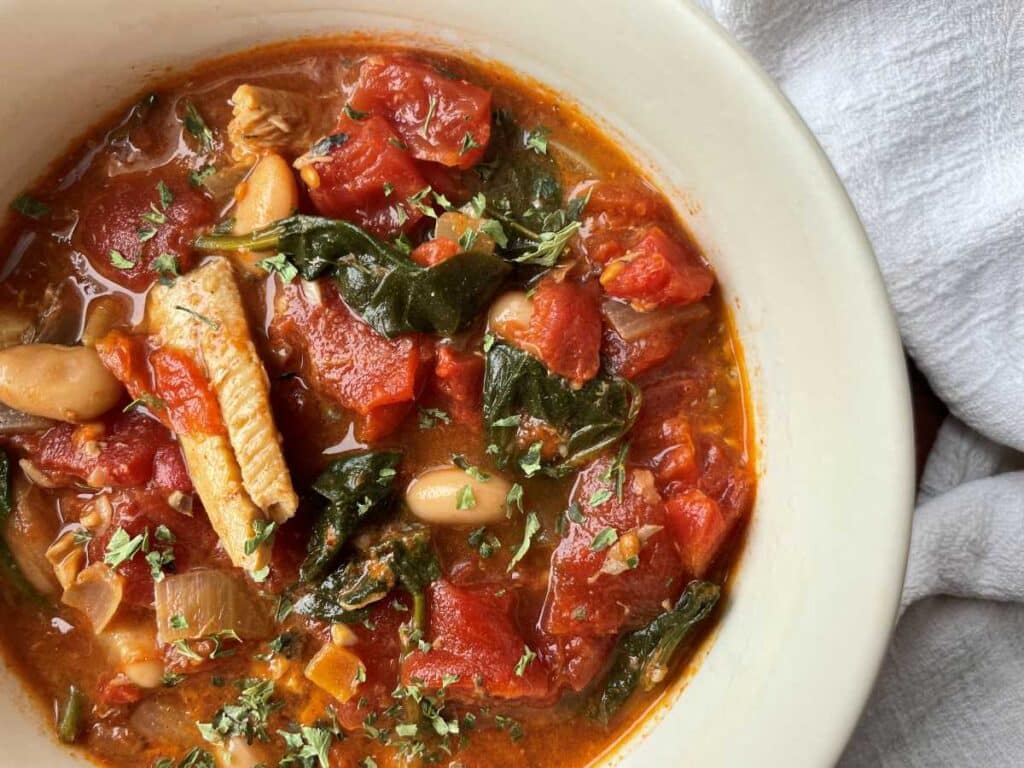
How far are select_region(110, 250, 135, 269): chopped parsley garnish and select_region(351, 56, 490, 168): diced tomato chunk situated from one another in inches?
37.2

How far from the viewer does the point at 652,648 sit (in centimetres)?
337

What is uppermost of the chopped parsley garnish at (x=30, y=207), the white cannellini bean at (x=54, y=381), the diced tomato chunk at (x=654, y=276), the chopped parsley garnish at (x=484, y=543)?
the chopped parsley garnish at (x=30, y=207)

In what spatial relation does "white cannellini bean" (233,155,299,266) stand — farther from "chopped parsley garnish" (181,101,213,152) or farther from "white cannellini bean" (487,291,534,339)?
"white cannellini bean" (487,291,534,339)

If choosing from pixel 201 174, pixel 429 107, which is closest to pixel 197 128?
pixel 201 174

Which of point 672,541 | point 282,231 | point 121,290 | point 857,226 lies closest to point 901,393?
point 857,226

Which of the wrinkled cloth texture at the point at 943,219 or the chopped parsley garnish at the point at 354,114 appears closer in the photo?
the chopped parsley garnish at the point at 354,114

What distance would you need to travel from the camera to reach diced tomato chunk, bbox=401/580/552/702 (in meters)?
3.22

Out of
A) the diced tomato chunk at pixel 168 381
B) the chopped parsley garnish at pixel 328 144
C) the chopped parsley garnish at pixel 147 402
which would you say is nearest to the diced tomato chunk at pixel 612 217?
the chopped parsley garnish at pixel 328 144

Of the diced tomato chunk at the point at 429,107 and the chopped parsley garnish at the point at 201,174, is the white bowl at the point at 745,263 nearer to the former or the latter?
the diced tomato chunk at the point at 429,107

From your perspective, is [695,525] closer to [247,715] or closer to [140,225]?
[247,715]

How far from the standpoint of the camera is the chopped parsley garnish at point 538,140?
11.0 ft

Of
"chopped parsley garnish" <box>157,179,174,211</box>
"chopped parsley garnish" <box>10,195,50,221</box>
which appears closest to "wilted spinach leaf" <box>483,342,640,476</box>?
"chopped parsley garnish" <box>157,179,174,211</box>

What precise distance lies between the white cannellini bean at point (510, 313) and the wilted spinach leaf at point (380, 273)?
0.16 ft

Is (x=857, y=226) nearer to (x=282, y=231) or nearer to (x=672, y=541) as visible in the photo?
(x=672, y=541)
